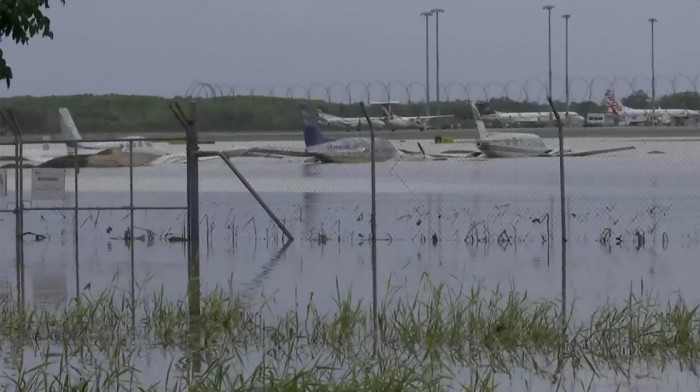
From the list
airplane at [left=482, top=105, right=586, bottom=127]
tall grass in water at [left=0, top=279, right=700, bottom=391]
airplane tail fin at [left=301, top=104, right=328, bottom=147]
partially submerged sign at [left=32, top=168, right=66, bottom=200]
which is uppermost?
airplane at [left=482, top=105, right=586, bottom=127]

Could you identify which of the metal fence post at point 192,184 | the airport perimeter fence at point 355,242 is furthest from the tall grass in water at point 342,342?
the metal fence post at point 192,184

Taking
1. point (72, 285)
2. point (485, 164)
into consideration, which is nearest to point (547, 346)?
point (72, 285)

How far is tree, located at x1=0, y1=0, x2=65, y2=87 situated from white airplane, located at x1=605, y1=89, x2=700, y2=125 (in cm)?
9792

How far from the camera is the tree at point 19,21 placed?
7090 millimetres

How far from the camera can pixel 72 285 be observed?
47.5ft

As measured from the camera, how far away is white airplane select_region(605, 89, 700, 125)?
349 ft

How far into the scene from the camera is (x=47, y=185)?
1827 cm

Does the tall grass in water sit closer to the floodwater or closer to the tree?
the floodwater

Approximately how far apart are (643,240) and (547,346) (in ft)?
29.7

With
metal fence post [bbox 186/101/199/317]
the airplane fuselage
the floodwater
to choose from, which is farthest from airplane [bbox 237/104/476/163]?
metal fence post [bbox 186/101/199/317]

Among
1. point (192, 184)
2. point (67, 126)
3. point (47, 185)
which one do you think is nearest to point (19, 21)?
point (192, 184)

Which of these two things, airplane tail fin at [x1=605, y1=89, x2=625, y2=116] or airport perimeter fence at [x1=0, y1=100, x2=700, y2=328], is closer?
airport perimeter fence at [x1=0, y1=100, x2=700, y2=328]

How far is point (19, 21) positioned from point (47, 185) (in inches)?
447

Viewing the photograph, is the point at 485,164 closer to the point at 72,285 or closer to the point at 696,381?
the point at 72,285
